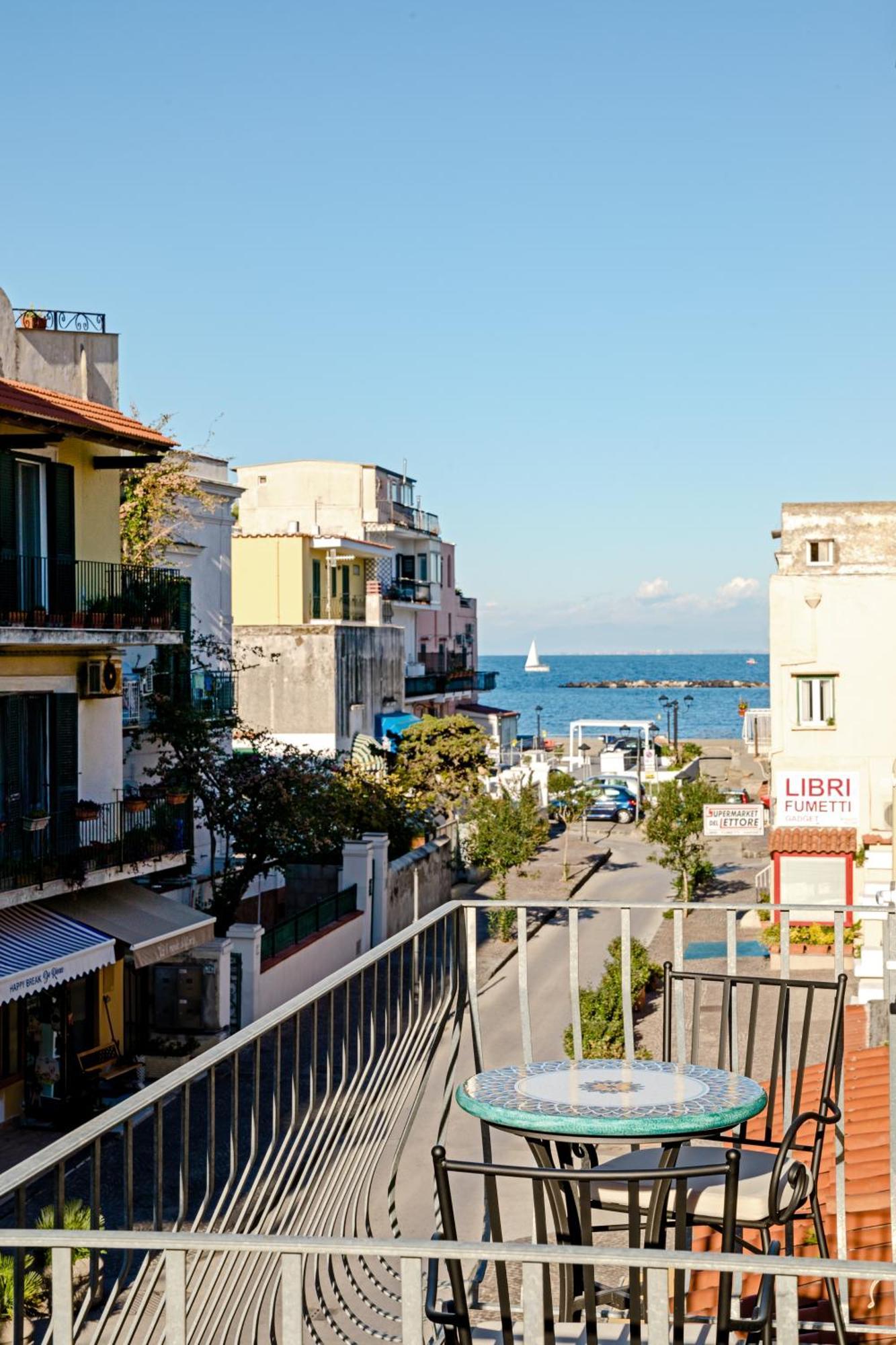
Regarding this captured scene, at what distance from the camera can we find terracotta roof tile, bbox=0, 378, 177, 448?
17.5 m

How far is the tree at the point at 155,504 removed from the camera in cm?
2614

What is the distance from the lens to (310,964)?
24.7 metres

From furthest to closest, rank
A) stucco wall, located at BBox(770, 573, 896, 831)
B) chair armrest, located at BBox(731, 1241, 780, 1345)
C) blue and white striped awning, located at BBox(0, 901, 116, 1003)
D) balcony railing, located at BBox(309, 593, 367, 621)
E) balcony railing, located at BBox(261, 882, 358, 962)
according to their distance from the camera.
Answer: balcony railing, located at BBox(309, 593, 367, 621) → stucco wall, located at BBox(770, 573, 896, 831) → balcony railing, located at BBox(261, 882, 358, 962) → blue and white striped awning, located at BBox(0, 901, 116, 1003) → chair armrest, located at BBox(731, 1241, 780, 1345)

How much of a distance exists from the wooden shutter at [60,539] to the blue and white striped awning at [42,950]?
12.5 feet

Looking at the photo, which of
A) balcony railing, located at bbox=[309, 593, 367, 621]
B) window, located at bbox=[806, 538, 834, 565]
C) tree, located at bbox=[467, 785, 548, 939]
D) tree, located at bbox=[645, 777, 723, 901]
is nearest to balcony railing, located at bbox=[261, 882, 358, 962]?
tree, located at bbox=[467, 785, 548, 939]

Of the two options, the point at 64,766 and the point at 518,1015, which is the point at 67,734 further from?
the point at 518,1015

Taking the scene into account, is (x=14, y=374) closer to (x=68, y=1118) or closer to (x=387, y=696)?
(x=68, y=1118)

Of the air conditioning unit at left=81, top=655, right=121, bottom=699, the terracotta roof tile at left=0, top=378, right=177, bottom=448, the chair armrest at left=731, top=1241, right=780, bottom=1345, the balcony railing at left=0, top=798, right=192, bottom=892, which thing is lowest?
the balcony railing at left=0, top=798, right=192, bottom=892

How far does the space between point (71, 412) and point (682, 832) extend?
20.2 m

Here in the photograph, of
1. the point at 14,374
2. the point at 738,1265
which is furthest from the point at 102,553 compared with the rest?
the point at 738,1265

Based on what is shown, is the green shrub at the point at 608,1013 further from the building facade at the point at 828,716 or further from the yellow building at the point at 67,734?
the building facade at the point at 828,716

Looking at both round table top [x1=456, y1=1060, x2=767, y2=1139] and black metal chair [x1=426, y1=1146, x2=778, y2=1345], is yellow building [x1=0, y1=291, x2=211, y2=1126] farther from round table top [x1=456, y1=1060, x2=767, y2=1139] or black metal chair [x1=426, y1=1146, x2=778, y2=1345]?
black metal chair [x1=426, y1=1146, x2=778, y2=1345]

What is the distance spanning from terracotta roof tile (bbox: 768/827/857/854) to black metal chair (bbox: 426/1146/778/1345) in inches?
1003

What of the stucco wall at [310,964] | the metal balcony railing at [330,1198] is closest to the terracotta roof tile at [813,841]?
the stucco wall at [310,964]
